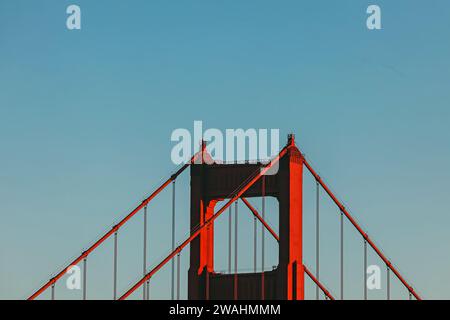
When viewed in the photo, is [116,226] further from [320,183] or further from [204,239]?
[320,183]

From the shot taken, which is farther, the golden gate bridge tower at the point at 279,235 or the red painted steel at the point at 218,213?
the red painted steel at the point at 218,213

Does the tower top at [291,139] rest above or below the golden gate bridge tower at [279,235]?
above

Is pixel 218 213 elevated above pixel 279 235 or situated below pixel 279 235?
above

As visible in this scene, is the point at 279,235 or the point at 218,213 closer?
the point at 279,235

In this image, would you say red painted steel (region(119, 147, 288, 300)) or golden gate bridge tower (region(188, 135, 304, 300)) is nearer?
golden gate bridge tower (region(188, 135, 304, 300))

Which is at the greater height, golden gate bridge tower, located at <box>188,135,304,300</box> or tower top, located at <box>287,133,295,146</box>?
tower top, located at <box>287,133,295,146</box>
